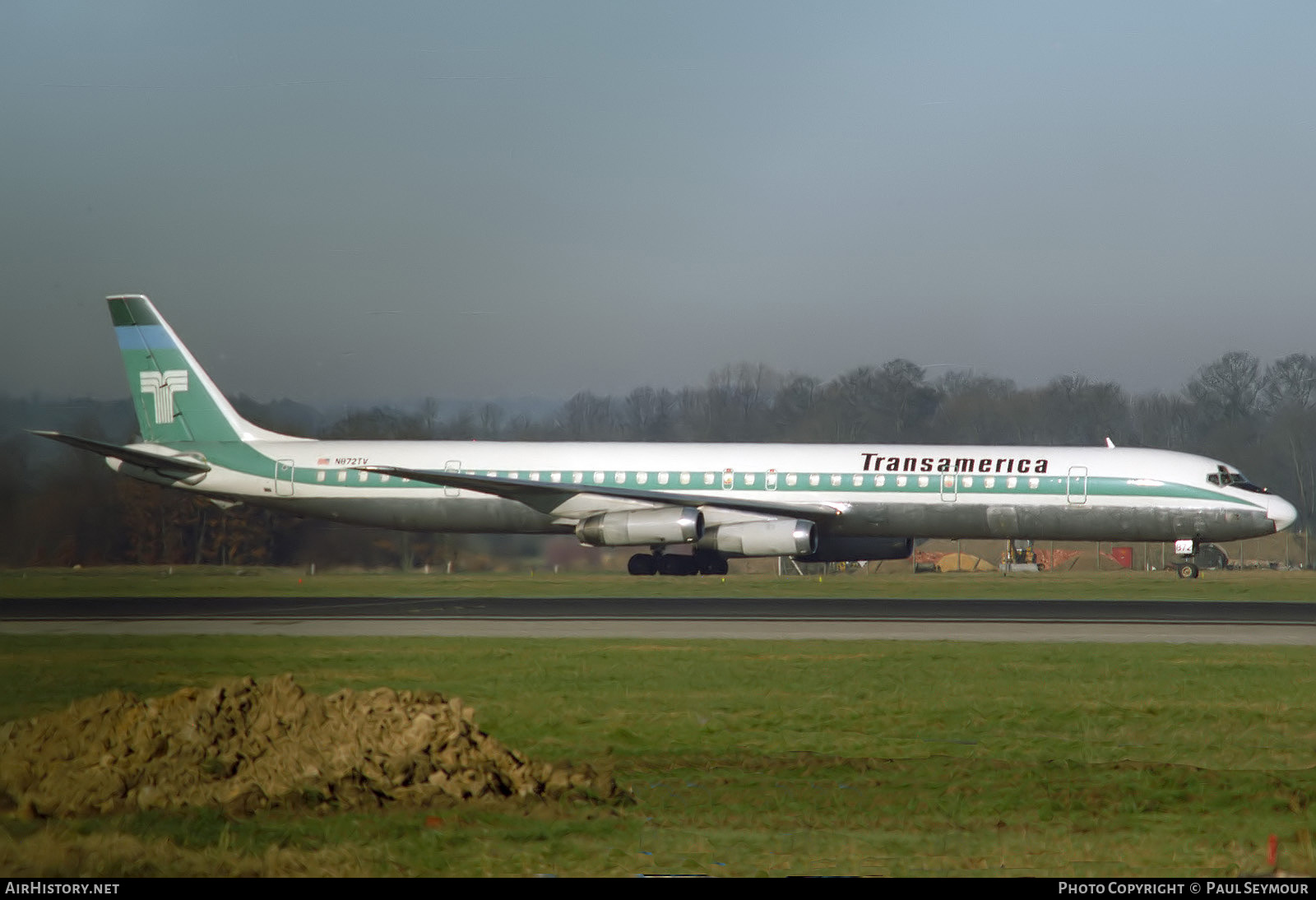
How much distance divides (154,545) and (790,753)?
34.5m

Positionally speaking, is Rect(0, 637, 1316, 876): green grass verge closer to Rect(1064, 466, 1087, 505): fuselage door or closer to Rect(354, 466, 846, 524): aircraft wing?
Rect(354, 466, 846, 524): aircraft wing

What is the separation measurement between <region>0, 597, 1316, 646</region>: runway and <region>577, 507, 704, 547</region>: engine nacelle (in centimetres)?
554

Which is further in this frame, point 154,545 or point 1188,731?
point 154,545

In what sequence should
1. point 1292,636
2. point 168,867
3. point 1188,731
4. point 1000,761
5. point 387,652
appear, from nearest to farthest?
point 168,867, point 1000,761, point 1188,731, point 387,652, point 1292,636

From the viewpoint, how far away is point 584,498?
4234 centimetres

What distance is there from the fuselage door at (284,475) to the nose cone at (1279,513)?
29.0 metres

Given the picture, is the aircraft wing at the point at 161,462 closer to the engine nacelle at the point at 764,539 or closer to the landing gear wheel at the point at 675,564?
the landing gear wheel at the point at 675,564

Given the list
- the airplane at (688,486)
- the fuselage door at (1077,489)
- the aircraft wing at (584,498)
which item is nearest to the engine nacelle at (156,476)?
the airplane at (688,486)

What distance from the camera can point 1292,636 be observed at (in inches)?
996

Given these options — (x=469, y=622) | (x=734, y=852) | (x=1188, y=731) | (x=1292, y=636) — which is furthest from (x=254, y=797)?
(x=1292, y=636)

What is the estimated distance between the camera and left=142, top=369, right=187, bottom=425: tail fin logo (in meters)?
46.4

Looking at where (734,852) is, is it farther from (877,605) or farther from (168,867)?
(877,605)

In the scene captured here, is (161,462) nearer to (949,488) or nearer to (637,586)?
(637,586)
